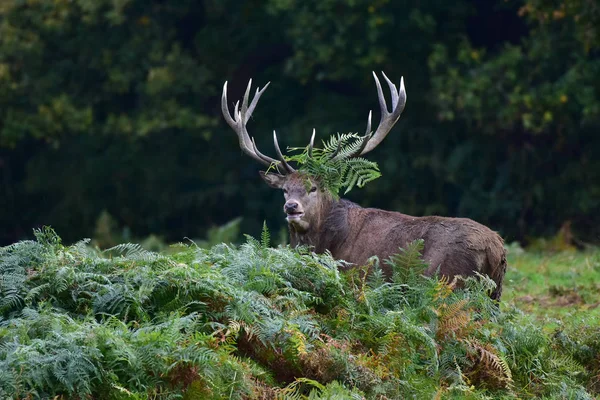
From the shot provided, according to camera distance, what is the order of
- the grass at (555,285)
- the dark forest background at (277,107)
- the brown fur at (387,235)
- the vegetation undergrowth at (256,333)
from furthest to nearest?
the dark forest background at (277,107) → the grass at (555,285) → the brown fur at (387,235) → the vegetation undergrowth at (256,333)

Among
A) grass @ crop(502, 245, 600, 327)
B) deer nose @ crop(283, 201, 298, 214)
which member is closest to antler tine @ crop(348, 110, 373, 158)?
deer nose @ crop(283, 201, 298, 214)

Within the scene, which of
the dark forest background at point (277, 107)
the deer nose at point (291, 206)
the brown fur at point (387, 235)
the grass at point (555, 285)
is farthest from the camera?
the dark forest background at point (277, 107)

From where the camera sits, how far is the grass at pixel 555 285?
9992mm

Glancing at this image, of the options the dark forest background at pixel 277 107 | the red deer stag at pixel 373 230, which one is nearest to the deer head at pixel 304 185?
the red deer stag at pixel 373 230

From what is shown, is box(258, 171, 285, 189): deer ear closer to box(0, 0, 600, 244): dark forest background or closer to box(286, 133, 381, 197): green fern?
box(286, 133, 381, 197): green fern

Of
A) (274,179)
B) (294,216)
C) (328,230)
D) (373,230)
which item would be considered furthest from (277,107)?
(373,230)

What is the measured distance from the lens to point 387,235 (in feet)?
31.1

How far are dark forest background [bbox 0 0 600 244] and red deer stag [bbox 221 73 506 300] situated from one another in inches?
312

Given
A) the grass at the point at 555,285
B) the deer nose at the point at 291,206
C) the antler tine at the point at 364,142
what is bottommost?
the grass at the point at 555,285

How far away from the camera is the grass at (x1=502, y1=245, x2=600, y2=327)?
999cm

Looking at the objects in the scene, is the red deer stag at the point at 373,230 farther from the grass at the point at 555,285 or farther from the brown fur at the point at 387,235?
the grass at the point at 555,285

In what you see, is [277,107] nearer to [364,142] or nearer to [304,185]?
[304,185]

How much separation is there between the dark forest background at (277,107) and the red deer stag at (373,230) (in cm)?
793

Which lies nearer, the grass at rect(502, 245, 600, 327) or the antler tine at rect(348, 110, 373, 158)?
the antler tine at rect(348, 110, 373, 158)
